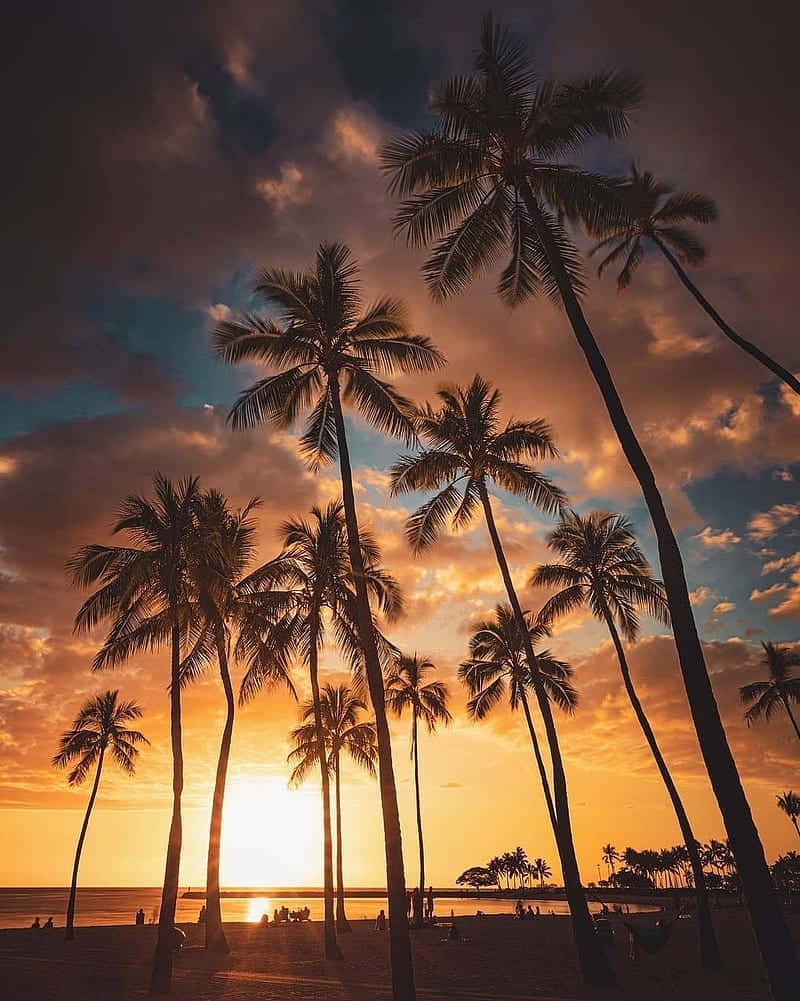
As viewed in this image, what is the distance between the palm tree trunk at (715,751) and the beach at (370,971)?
22.7 ft

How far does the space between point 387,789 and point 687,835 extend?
1327cm

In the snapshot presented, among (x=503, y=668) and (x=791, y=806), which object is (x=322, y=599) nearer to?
(x=503, y=668)

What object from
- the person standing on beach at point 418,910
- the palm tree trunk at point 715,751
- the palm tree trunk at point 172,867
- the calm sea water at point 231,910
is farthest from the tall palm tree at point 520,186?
the calm sea water at point 231,910

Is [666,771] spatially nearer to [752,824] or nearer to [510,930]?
[752,824]

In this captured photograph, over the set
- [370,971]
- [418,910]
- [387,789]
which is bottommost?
[370,971]

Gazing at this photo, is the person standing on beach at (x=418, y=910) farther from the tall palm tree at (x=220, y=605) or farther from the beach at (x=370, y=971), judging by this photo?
the tall palm tree at (x=220, y=605)

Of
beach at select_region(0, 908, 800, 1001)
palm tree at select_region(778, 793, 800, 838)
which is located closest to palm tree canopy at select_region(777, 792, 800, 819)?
palm tree at select_region(778, 793, 800, 838)

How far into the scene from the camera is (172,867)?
16.4 meters

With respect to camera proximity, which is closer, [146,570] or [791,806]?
[146,570]

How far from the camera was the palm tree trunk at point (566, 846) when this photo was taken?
588 inches

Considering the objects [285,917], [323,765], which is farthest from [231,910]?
[323,765]

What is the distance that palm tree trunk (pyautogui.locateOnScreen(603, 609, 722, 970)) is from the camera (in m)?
17.2

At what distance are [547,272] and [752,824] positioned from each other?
36.1 feet

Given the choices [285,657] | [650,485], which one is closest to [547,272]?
[650,485]
